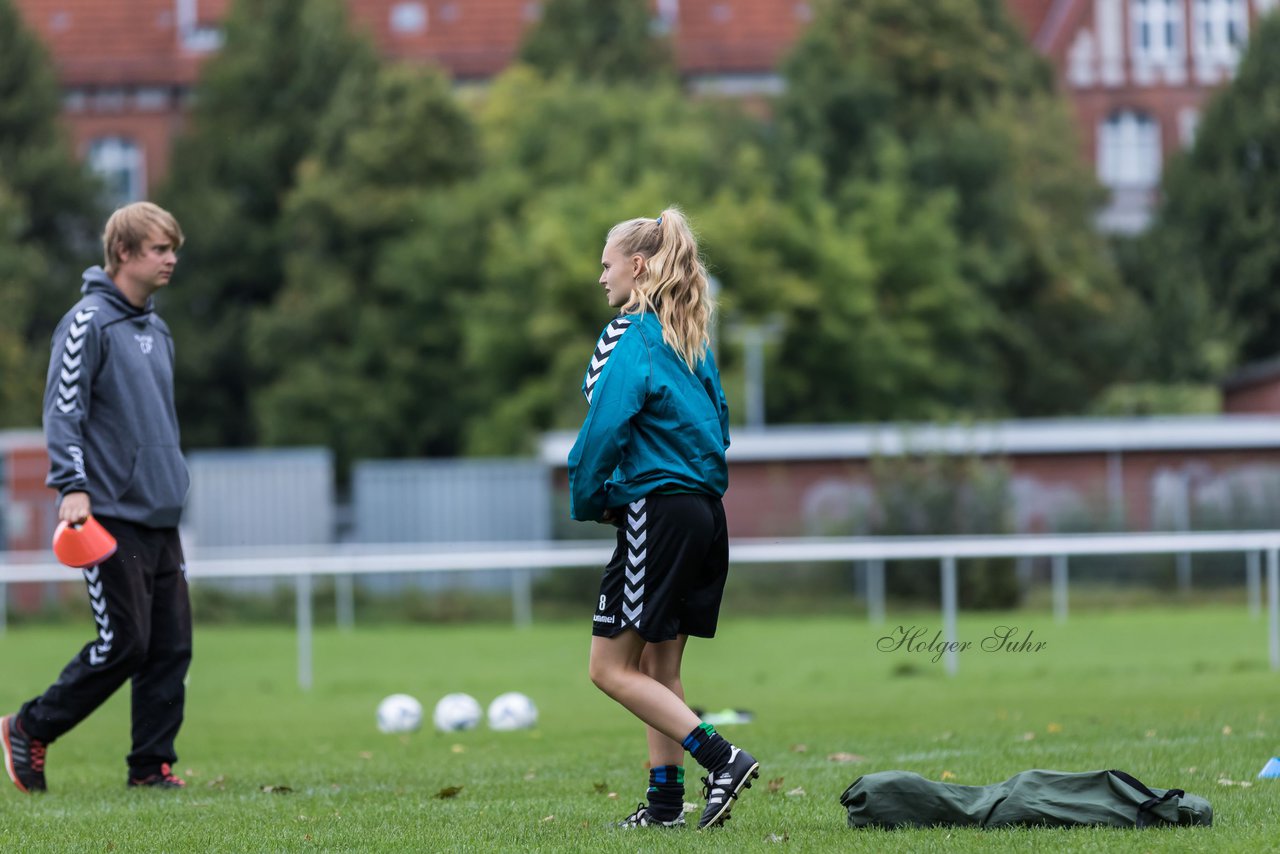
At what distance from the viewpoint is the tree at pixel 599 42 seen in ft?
179

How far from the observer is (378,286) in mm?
49781

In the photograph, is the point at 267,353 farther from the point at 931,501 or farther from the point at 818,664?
the point at 818,664

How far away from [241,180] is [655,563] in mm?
50652

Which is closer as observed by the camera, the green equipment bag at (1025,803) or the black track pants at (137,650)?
the green equipment bag at (1025,803)

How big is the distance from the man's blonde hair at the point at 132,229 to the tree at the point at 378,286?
3886cm

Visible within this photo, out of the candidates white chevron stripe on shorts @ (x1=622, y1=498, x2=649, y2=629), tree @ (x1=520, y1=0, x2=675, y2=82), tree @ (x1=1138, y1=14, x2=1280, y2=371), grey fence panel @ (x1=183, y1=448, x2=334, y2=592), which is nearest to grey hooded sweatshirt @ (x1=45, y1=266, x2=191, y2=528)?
white chevron stripe on shorts @ (x1=622, y1=498, x2=649, y2=629)

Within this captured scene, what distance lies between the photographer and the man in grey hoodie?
303 inches

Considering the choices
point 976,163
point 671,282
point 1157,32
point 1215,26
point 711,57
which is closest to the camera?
point 671,282

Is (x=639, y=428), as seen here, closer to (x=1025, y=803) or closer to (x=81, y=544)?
(x=1025, y=803)

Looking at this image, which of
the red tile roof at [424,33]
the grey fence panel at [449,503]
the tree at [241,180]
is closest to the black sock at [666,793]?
the grey fence panel at [449,503]

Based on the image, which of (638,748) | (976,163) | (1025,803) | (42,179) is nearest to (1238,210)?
(976,163)

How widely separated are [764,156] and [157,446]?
4031 centimetres

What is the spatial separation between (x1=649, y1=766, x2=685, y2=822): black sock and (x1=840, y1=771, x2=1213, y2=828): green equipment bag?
0.56 m

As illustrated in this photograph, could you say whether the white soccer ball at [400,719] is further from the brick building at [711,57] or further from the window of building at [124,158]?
the window of building at [124,158]
